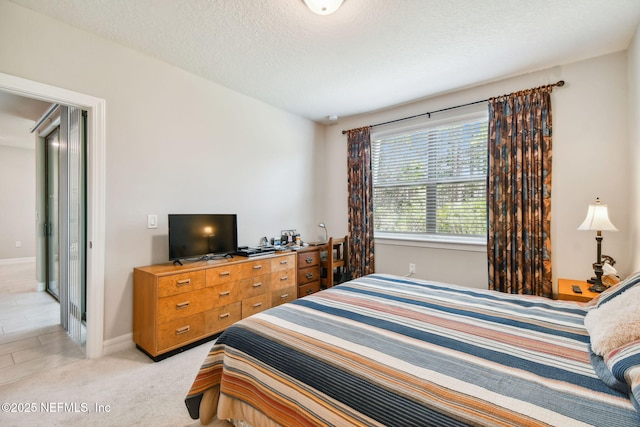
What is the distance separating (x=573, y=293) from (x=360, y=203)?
2.44 m

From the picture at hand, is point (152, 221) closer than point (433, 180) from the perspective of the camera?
Yes

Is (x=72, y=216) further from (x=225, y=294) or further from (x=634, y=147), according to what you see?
(x=634, y=147)

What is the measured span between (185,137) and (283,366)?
2.55 m

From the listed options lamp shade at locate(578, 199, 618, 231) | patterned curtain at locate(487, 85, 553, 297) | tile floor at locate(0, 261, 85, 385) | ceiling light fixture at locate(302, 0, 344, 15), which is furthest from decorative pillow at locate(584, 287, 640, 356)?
tile floor at locate(0, 261, 85, 385)

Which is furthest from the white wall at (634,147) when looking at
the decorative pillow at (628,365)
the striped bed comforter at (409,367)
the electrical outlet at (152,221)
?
the electrical outlet at (152,221)

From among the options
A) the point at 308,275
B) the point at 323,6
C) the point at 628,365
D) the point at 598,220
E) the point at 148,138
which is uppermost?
the point at 323,6

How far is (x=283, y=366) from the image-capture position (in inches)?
46.0

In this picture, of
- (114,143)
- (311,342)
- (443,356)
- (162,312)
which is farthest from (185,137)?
(443,356)

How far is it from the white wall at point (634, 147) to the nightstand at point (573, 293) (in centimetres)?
37

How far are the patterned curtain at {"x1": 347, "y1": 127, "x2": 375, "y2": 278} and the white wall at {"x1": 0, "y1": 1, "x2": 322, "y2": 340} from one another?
123 cm

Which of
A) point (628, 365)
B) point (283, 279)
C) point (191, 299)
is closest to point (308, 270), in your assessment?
point (283, 279)

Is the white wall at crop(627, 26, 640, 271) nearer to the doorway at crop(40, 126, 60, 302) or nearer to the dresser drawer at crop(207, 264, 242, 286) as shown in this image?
the dresser drawer at crop(207, 264, 242, 286)

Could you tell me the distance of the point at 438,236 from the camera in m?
3.50

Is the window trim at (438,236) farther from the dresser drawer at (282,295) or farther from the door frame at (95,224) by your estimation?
the door frame at (95,224)
